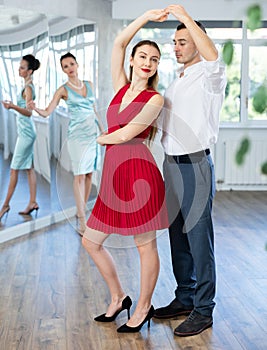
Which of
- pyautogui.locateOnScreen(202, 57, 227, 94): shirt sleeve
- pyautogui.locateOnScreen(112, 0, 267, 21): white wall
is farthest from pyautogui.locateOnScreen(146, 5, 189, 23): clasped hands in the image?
pyautogui.locateOnScreen(112, 0, 267, 21): white wall

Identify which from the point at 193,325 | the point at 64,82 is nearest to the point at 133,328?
the point at 193,325

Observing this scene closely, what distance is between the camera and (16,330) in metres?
3.27

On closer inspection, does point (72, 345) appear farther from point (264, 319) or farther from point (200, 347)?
point (264, 319)

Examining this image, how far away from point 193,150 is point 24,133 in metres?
2.78

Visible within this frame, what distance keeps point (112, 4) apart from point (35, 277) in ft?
13.2

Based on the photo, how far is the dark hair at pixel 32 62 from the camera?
539cm

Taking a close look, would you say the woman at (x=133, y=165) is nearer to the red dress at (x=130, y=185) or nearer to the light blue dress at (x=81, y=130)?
the red dress at (x=130, y=185)

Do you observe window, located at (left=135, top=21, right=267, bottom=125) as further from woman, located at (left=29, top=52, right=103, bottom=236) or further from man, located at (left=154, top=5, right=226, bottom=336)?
man, located at (left=154, top=5, right=226, bottom=336)

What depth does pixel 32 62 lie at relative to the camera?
18.0 ft

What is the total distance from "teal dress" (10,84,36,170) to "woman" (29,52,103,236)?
433 millimetres

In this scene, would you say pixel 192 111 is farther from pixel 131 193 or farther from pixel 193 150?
pixel 131 193

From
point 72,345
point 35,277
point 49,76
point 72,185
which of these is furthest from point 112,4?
point 72,345

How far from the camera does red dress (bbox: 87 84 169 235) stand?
3047 millimetres

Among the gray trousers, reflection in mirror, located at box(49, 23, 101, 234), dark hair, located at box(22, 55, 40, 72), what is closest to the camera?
the gray trousers
